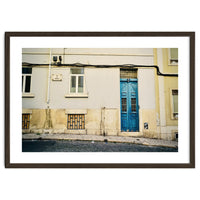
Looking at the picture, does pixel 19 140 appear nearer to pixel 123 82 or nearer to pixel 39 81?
pixel 39 81

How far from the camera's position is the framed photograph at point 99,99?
1734 mm

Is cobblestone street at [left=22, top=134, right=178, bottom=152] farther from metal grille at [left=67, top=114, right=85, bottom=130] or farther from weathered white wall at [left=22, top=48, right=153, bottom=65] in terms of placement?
weathered white wall at [left=22, top=48, right=153, bottom=65]

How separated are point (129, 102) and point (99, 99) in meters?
0.75

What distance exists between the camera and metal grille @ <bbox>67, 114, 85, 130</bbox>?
273cm

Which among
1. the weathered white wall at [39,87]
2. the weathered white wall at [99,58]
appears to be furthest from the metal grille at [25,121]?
the weathered white wall at [99,58]

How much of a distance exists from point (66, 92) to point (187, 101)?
2.29m

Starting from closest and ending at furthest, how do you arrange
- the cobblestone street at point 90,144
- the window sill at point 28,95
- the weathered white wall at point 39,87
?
the cobblestone street at point 90,144
the window sill at point 28,95
the weathered white wall at point 39,87

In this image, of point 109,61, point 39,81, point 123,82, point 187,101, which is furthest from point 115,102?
point 39,81

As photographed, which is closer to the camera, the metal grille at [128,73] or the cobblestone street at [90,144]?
the cobblestone street at [90,144]

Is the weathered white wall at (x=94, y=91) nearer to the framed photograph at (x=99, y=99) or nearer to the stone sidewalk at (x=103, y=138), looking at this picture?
the framed photograph at (x=99, y=99)

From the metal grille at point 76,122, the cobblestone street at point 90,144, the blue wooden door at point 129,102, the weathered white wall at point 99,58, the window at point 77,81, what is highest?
the weathered white wall at point 99,58

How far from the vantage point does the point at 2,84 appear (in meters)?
1.73

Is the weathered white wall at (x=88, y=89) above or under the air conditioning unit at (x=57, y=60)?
under
